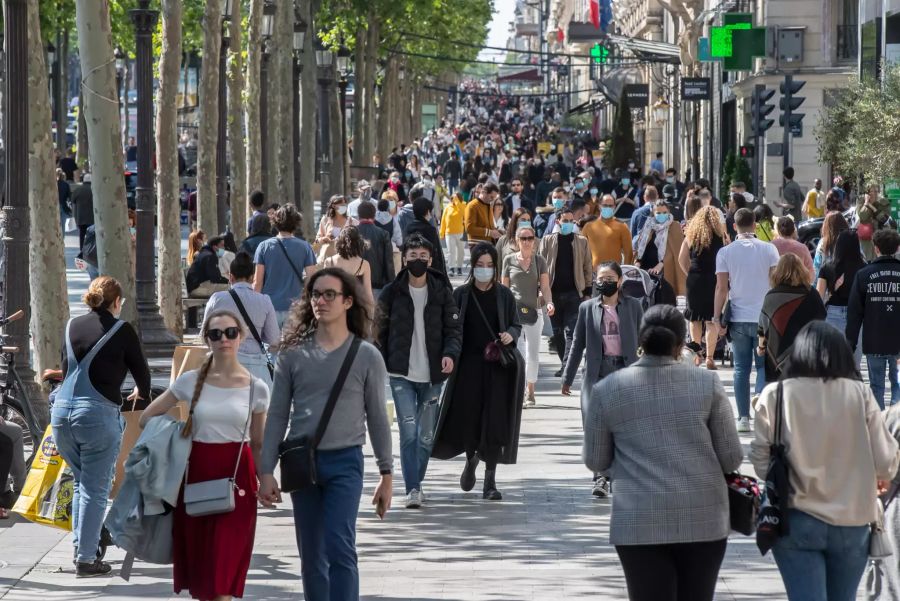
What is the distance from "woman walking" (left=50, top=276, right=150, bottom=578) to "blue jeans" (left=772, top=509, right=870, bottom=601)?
12.4 ft

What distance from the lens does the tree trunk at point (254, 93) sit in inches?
1141

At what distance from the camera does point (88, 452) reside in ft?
28.9

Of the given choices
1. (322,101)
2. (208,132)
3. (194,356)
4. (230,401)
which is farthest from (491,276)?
(322,101)

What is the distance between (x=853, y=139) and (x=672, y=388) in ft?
80.9

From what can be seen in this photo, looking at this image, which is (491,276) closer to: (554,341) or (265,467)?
(265,467)

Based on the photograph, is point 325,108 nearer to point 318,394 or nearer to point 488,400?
point 488,400

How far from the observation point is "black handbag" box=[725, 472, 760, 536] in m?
6.19

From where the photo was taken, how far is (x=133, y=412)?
30.8 feet

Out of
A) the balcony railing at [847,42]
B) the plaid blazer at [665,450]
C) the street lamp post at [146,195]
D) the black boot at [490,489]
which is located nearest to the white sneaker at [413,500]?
the black boot at [490,489]

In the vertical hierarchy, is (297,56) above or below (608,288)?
above

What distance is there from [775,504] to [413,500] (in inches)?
195

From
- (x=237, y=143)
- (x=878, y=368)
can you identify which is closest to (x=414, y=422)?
(x=878, y=368)

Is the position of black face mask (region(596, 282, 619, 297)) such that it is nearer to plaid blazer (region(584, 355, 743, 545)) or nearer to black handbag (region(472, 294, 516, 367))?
black handbag (region(472, 294, 516, 367))

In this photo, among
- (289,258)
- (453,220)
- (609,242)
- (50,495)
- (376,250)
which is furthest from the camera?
(453,220)
